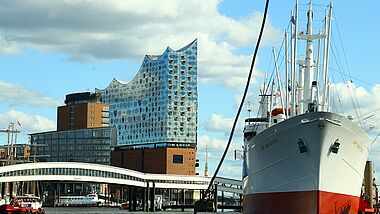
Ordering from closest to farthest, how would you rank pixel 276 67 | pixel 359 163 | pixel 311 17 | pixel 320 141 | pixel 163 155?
pixel 320 141, pixel 359 163, pixel 311 17, pixel 276 67, pixel 163 155

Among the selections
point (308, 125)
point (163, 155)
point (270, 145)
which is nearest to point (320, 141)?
point (308, 125)

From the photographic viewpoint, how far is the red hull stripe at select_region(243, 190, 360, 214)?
44.8 meters

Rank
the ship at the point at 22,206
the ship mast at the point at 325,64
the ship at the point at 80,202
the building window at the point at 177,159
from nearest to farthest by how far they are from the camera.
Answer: the ship mast at the point at 325,64 → the ship at the point at 22,206 → the ship at the point at 80,202 → the building window at the point at 177,159

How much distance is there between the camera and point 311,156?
45156 millimetres

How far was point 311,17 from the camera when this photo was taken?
54.6 m

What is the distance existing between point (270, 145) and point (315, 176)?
5.41 meters

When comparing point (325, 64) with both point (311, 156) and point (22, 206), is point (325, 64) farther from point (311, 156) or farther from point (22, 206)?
point (22, 206)

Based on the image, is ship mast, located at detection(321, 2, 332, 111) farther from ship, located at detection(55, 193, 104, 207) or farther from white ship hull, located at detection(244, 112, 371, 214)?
ship, located at detection(55, 193, 104, 207)

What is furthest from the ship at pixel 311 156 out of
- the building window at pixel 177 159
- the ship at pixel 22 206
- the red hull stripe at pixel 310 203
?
the building window at pixel 177 159

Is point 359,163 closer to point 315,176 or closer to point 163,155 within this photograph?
point 315,176

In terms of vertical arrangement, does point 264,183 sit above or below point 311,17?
below

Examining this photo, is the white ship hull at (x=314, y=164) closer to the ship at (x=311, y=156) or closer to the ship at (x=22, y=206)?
the ship at (x=311, y=156)

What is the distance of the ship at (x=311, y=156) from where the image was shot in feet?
147

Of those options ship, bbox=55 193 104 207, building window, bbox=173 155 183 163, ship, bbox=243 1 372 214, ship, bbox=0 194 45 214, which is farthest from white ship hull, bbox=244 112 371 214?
building window, bbox=173 155 183 163
